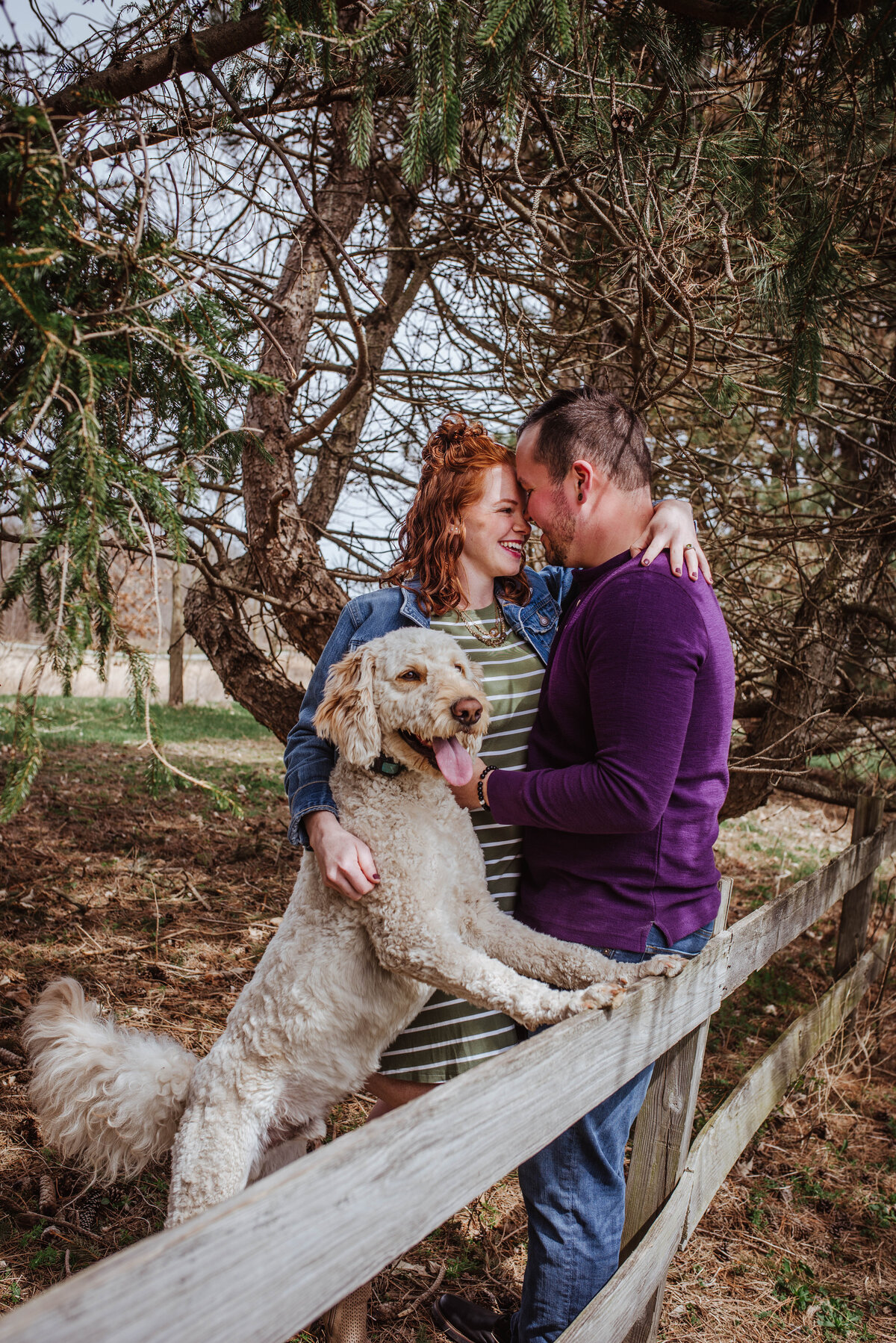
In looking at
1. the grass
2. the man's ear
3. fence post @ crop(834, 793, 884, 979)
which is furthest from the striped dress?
the grass

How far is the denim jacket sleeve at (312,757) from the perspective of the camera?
7.54 ft

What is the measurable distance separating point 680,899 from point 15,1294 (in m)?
2.38

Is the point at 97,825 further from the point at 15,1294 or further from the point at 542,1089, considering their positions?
the point at 542,1089

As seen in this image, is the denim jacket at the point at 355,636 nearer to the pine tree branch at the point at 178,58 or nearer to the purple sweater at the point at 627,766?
the purple sweater at the point at 627,766

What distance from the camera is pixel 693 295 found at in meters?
3.32

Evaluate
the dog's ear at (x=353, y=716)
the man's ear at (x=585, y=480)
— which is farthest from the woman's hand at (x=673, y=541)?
the dog's ear at (x=353, y=716)

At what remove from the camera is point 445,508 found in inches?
97.2

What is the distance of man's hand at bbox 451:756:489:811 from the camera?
A: 2.12 metres

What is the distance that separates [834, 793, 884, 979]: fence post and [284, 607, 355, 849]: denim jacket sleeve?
3.85 m

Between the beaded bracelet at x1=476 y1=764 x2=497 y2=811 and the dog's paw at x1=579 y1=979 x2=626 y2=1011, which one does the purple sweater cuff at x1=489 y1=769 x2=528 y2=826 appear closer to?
the beaded bracelet at x1=476 y1=764 x2=497 y2=811

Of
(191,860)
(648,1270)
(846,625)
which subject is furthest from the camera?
(191,860)

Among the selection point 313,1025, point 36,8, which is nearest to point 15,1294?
point 313,1025

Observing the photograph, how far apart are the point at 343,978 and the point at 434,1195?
0.93 metres

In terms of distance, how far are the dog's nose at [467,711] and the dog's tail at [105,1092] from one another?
1.15 metres
